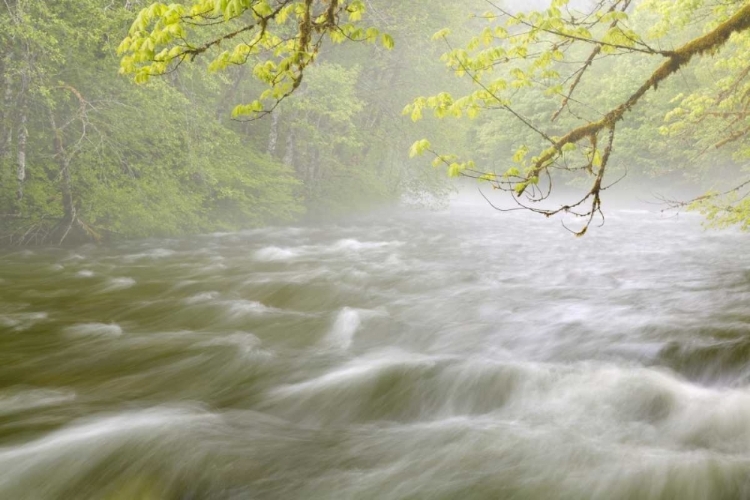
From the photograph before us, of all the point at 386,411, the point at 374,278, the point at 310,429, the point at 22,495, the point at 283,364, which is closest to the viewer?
the point at 22,495

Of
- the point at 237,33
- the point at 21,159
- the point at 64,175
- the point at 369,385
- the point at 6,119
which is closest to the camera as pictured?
the point at 237,33

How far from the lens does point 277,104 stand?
170 inches

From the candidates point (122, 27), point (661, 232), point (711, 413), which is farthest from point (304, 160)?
point (711, 413)

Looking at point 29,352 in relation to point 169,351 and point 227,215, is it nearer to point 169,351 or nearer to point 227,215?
point 169,351

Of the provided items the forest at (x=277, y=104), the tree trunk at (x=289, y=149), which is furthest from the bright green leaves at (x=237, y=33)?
the tree trunk at (x=289, y=149)

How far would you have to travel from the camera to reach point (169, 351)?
4961mm

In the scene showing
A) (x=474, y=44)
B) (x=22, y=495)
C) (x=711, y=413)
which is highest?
(x=474, y=44)

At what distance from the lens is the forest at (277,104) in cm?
402

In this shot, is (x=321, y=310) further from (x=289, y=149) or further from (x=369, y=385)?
(x=289, y=149)

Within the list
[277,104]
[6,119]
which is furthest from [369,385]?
[6,119]

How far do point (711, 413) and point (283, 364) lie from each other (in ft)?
10.6

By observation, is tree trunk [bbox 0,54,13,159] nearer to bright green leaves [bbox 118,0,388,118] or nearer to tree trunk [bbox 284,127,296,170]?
bright green leaves [bbox 118,0,388,118]

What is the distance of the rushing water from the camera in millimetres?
2977

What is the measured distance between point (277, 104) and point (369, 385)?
2.33m
